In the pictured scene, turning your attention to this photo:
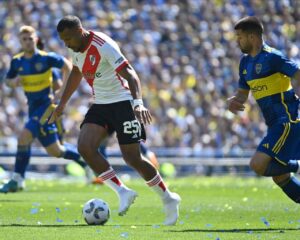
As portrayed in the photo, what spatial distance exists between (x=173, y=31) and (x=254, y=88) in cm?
2107

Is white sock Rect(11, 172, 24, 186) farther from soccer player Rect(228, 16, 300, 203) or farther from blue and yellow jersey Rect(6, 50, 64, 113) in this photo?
soccer player Rect(228, 16, 300, 203)

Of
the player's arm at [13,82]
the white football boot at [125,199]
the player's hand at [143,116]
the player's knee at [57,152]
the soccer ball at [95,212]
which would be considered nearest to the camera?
the player's hand at [143,116]

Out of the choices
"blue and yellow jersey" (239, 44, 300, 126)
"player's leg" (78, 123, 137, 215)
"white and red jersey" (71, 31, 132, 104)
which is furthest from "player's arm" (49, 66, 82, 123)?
"blue and yellow jersey" (239, 44, 300, 126)

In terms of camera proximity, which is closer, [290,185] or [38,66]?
[290,185]

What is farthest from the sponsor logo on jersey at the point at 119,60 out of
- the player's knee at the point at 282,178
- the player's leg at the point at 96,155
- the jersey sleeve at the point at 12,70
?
the jersey sleeve at the point at 12,70

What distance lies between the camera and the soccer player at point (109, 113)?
1098cm

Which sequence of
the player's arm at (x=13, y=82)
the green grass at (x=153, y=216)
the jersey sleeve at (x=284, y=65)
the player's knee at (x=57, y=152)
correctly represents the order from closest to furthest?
1. the green grass at (x=153, y=216)
2. the jersey sleeve at (x=284, y=65)
3. the player's arm at (x=13, y=82)
4. the player's knee at (x=57, y=152)

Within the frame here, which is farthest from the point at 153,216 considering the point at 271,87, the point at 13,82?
the point at 13,82

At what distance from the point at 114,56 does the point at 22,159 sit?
6731 mm

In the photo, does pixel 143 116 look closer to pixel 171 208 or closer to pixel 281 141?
pixel 171 208

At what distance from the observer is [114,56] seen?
11039mm

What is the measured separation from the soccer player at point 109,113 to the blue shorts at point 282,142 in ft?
4.03

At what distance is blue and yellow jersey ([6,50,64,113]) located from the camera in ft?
56.8

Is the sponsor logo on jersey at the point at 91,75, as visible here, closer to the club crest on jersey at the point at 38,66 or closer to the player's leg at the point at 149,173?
the player's leg at the point at 149,173
